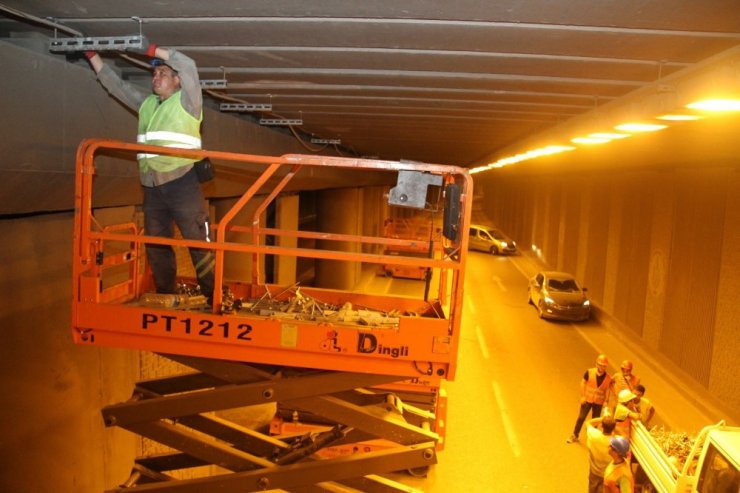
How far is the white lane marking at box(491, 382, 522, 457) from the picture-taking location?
37.2 feet

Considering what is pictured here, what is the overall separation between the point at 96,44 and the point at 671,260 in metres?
15.5

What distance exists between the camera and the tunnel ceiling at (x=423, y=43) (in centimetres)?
460

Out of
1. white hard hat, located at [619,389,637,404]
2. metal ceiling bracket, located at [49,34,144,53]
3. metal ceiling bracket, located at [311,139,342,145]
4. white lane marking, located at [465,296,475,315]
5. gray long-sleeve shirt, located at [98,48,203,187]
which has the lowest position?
white lane marking, located at [465,296,475,315]

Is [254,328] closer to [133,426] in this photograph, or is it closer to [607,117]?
[133,426]

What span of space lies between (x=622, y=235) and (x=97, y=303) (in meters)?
19.3

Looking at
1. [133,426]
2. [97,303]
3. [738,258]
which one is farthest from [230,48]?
[738,258]

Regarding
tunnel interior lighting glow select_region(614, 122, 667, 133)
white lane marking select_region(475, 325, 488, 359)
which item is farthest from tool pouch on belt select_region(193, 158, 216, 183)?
white lane marking select_region(475, 325, 488, 359)

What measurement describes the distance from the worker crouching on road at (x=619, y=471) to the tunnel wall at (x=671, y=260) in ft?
22.1

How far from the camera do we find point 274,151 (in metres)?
12.0

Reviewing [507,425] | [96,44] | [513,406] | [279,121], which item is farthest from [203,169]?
[513,406]

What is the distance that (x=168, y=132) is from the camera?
492cm

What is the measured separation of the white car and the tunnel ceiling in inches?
500

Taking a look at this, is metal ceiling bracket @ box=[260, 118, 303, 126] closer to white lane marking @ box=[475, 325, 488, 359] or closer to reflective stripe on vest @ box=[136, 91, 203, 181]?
reflective stripe on vest @ box=[136, 91, 203, 181]

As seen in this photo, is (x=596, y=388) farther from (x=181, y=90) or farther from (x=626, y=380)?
(x=181, y=90)
